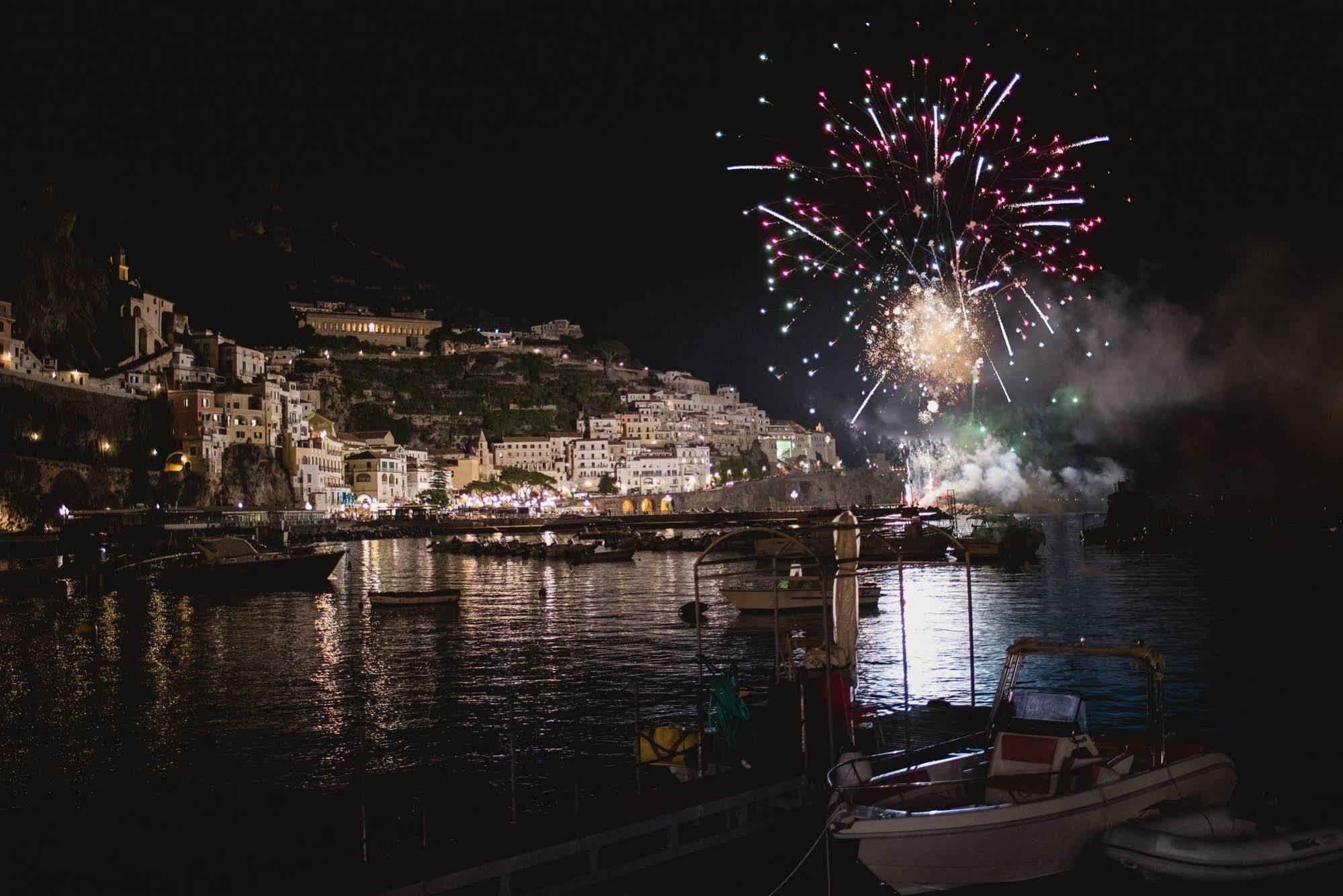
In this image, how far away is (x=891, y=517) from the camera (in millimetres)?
100188

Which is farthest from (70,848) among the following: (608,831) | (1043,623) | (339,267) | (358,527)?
(339,267)

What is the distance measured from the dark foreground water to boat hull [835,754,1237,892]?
2.65 metres

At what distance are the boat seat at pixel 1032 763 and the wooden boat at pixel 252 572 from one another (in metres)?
37.5

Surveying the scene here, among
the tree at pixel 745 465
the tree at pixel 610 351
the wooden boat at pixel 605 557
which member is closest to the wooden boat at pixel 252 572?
the wooden boat at pixel 605 557

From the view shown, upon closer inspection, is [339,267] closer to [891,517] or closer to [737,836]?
[891,517]

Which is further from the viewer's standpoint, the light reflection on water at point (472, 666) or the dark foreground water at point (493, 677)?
the light reflection on water at point (472, 666)

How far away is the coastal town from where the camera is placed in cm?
7750

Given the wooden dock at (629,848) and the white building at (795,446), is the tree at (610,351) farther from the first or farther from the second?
the wooden dock at (629,848)

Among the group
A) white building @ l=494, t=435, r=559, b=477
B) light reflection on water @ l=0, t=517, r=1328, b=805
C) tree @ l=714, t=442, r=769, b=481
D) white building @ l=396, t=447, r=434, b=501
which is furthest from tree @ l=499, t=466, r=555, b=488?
light reflection on water @ l=0, t=517, r=1328, b=805

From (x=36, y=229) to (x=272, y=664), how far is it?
215 ft

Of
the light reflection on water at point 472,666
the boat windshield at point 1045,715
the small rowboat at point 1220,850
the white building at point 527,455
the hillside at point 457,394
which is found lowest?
the light reflection on water at point 472,666

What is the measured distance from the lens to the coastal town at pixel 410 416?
3051 inches

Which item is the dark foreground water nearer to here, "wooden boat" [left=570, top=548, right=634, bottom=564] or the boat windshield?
the boat windshield

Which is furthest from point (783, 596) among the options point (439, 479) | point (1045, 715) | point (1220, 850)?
point (439, 479)
